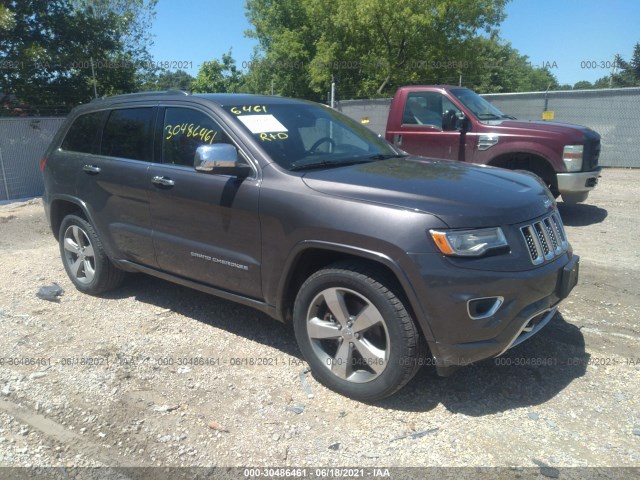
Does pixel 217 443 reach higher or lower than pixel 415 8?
lower

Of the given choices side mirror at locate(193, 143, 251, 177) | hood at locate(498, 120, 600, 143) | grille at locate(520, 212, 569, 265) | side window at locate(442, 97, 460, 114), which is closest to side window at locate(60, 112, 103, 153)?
side mirror at locate(193, 143, 251, 177)

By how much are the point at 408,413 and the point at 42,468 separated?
6.54 ft

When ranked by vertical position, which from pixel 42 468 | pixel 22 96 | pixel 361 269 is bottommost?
pixel 42 468

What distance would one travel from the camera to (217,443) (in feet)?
9.68

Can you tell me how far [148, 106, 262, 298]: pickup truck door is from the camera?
142 inches

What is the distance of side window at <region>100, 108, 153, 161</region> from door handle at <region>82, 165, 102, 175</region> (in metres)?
0.15

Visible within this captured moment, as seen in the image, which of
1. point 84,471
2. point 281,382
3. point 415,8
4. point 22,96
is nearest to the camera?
point 84,471

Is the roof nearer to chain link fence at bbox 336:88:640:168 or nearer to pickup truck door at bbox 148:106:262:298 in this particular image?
pickup truck door at bbox 148:106:262:298

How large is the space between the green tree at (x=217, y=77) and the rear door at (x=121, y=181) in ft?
73.3

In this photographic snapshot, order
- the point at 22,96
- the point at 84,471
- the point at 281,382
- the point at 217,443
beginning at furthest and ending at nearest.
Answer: the point at 22,96
the point at 281,382
the point at 217,443
the point at 84,471

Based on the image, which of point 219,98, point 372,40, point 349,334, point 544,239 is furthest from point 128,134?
point 372,40

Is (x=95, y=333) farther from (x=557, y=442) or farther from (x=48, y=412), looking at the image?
(x=557, y=442)

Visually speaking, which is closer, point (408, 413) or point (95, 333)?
point (408, 413)

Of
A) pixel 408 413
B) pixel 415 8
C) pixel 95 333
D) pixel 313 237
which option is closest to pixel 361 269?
pixel 313 237
